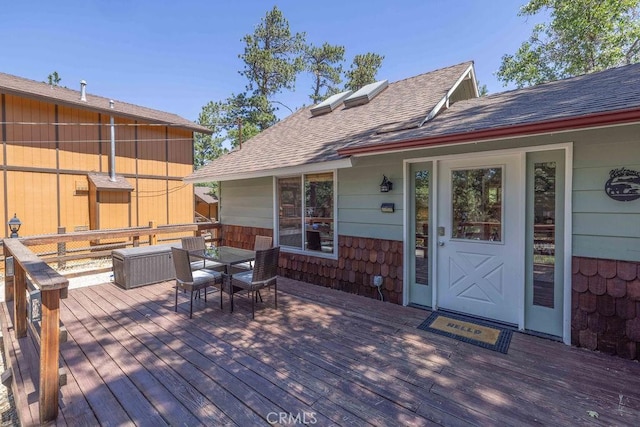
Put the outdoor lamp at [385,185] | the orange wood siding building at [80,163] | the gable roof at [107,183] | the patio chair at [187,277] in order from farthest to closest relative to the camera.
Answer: the gable roof at [107,183]
the orange wood siding building at [80,163]
the outdoor lamp at [385,185]
the patio chair at [187,277]

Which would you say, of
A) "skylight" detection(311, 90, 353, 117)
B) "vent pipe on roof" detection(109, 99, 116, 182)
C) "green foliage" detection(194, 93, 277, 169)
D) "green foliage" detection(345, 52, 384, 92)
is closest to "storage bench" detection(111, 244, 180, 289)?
"skylight" detection(311, 90, 353, 117)

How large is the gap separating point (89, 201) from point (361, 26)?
1129 centimetres

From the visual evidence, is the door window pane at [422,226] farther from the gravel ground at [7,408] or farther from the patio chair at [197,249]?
the gravel ground at [7,408]

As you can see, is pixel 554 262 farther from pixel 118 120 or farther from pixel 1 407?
pixel 118 120

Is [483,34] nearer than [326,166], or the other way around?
[326,166]

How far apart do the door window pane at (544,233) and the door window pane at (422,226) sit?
48.0 inches

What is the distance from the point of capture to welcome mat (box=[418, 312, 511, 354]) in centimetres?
313

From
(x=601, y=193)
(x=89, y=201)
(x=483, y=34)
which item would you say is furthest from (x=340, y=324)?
(x=483, y=34)

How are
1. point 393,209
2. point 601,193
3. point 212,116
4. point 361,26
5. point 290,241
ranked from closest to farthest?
point 601,193
point 393,209
point 290,241
point 361,26
point 212,116

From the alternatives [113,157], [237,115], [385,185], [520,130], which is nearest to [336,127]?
[385,185]

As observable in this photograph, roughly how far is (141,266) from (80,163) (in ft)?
20.9

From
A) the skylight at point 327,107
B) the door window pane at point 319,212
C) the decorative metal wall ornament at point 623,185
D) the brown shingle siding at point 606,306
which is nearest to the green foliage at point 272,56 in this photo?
the skylight at point 327,107

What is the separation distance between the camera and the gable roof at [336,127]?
4.84 m

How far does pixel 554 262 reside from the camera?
322 cm
